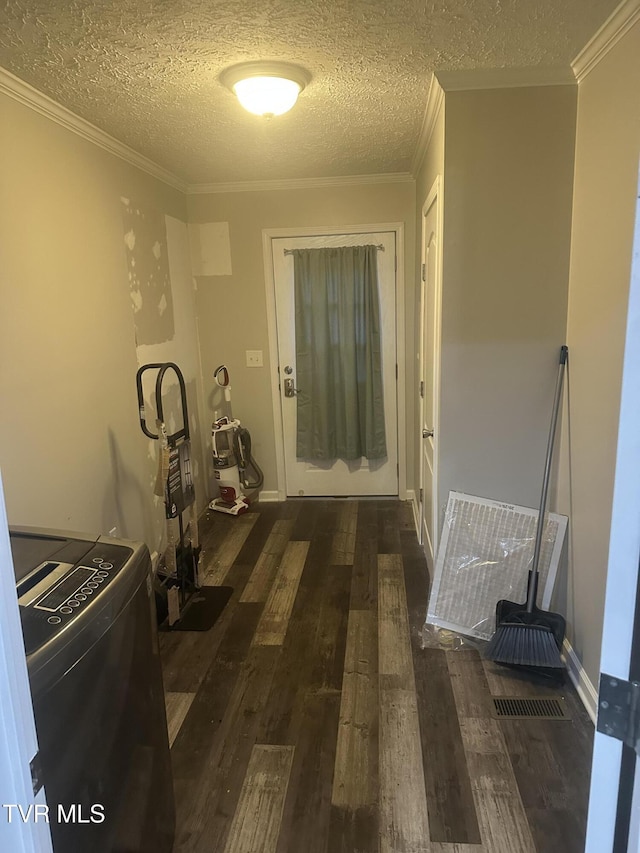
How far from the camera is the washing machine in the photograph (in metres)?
0.98

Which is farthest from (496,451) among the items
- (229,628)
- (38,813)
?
(38,813)

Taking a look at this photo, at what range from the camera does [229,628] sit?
105 inches

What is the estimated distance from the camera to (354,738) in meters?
1.97

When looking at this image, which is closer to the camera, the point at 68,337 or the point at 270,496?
the point at 68,337

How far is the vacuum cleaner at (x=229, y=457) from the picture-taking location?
160 inches

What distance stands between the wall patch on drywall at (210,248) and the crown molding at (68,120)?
2.09ft

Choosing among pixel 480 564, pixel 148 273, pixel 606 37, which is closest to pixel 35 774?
pixel 480 564

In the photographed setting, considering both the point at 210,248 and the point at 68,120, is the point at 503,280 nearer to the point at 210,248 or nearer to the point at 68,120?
the point at 68,120

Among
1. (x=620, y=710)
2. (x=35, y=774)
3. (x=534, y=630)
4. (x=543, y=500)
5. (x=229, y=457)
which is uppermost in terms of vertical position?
(x=620, y=710)

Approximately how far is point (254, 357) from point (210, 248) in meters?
0.86

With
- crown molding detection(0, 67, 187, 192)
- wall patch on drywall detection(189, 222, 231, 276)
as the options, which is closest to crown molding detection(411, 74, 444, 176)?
Answer: wall patch on drywall detection(189, 222, 231, 276)

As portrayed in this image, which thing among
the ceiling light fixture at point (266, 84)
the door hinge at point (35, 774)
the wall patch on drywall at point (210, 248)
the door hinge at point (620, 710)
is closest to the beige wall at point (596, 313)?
the ceiling light fixture at point (266, 84)

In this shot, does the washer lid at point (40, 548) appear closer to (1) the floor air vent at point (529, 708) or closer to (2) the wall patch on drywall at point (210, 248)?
(1) the floor air vent at point (529, 708)

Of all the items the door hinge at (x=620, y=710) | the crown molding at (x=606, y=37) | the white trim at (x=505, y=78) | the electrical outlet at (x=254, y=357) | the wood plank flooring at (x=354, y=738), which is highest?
the white trim at (x=505, y=78)
